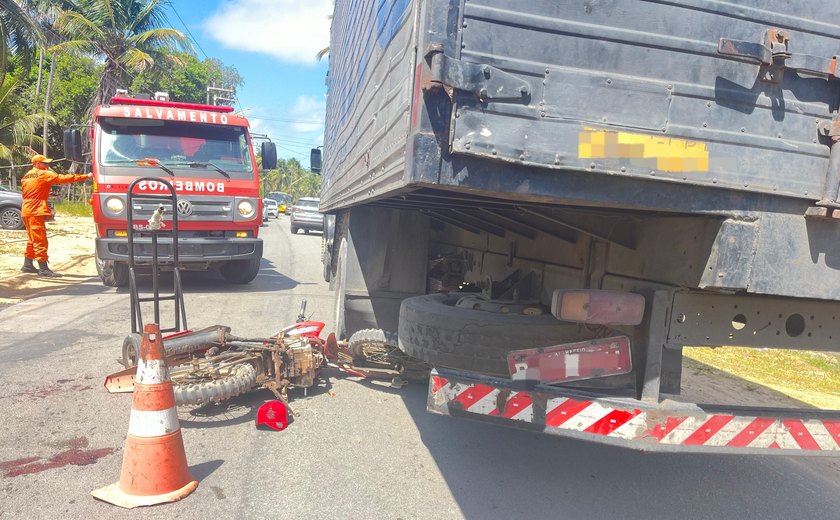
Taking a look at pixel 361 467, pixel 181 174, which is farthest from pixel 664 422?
pixel 181 174

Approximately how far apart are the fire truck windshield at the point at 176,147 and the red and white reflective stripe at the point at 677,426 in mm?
6834

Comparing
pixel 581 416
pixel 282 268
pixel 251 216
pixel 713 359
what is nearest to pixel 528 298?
pixel 581 416

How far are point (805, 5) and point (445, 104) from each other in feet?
4.97

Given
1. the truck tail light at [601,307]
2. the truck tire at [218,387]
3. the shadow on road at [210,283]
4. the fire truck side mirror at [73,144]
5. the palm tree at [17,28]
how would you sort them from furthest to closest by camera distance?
the palm tree at [17,28]
the shadow on road at [210,283]
the fire truck side mirror at [73,144]
the truck tire at [218,387]
the truck tail light at [601,307]

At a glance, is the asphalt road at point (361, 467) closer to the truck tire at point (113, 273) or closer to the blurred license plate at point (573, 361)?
the blurred license plate at point (573, 361)

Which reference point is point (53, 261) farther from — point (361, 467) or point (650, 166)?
point (650, 166)

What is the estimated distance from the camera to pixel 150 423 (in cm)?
293

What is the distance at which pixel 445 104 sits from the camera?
206 centimetres

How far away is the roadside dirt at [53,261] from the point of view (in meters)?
8.55

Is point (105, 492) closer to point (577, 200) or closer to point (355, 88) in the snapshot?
point (577, 200)

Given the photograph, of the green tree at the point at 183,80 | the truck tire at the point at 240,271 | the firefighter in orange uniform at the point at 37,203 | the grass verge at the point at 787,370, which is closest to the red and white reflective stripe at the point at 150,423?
the grass verge at the point at 787,370

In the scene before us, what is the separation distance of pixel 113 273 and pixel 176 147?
7.74 ft

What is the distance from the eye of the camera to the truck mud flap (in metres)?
2.44

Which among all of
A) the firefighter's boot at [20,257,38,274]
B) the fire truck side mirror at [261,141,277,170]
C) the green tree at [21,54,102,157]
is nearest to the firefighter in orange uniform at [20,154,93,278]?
the firefighter's boot at [20,257,38,274]
